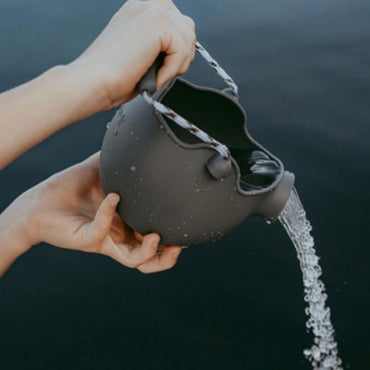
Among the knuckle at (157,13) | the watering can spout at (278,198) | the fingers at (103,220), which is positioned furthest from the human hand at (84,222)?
the knuckle at (157,13)

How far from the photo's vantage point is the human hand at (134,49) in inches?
32.1

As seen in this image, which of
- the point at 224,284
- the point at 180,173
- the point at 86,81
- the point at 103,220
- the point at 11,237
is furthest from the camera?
the point at 224,284

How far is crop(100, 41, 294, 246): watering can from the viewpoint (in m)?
0.91

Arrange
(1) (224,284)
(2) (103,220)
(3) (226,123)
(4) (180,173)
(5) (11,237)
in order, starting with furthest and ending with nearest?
(1) (224,284) < (5) (11,237) < (3) (226,123) < (2) (103,220) < (4) (180,173)

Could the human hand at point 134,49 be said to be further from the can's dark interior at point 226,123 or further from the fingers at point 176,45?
the can's dark interior at point 226,123

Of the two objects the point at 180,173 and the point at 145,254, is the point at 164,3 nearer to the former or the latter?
the point at 180,173

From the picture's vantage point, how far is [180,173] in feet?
3.02

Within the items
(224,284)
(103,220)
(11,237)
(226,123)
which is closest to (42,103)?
(103,220)

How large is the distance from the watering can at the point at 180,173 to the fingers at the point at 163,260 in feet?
0.31

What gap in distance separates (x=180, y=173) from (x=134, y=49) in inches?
8.9

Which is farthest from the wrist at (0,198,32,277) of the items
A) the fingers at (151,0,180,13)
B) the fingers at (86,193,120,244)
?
the fingers at (151,0,180,13)

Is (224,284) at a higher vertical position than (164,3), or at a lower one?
lower

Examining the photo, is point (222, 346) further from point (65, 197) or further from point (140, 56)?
point (140, 56)

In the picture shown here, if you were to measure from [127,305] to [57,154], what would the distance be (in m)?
0.87
